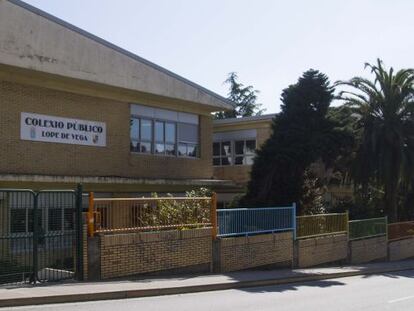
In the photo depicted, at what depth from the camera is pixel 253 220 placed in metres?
19.9

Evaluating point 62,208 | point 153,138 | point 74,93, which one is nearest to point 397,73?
point 153,138

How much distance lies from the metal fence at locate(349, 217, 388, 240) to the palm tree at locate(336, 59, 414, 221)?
2.88 meters

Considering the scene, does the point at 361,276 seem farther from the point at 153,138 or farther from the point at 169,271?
the point at 153,138

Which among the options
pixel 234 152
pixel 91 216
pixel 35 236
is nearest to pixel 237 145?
pixel 234 152

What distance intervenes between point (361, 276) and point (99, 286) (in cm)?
1070

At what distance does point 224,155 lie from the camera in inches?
1390

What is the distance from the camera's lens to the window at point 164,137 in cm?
2547

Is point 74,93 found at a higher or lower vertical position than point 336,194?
higher

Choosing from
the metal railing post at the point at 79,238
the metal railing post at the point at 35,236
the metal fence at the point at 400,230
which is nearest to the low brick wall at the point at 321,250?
the metal fence at the point at 400,230

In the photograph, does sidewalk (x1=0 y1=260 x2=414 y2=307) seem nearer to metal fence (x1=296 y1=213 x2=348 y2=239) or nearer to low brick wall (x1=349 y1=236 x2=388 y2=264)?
metal fence (x1=296 y1=213 x2=348 y2=239)

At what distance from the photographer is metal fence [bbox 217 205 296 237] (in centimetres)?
1883

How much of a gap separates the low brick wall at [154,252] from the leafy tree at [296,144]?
7540 mm

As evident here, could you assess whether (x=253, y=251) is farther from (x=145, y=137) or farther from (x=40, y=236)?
(x=145, y=137)

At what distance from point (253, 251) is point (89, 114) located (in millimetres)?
8217
